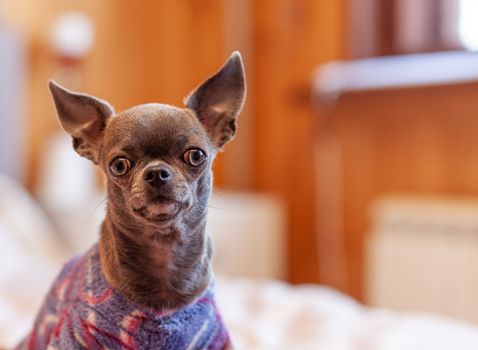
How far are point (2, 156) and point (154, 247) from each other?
169 cm

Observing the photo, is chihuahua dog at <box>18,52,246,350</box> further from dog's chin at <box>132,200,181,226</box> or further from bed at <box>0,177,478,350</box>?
bed at <box>0,177,478,350</box>

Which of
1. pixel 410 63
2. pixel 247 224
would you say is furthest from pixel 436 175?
pixel 247 224

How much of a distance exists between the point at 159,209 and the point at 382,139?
70.9 inches

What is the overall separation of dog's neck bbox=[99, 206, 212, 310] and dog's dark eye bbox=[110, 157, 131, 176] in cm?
6

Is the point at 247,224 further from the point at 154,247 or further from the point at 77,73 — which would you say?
the point at 154,247

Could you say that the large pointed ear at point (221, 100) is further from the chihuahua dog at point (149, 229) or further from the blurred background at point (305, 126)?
the blurred background at point (305, 126)

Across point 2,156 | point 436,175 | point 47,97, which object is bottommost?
point 436,175

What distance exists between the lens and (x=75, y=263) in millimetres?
839

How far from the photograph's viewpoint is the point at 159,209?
66cm

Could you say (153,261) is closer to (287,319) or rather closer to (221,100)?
(221,100)

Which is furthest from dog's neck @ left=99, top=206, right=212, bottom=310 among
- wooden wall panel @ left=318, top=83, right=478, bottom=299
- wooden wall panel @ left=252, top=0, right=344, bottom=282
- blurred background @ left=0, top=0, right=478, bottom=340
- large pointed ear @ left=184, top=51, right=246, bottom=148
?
wooden wall panel @ left=252, top=0, right=344, bottom=282

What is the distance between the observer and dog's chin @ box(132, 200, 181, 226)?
661mm

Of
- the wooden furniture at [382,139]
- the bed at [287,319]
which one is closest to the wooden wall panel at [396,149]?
the wooden furniture at [382,139]

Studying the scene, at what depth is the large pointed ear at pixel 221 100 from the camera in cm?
76
